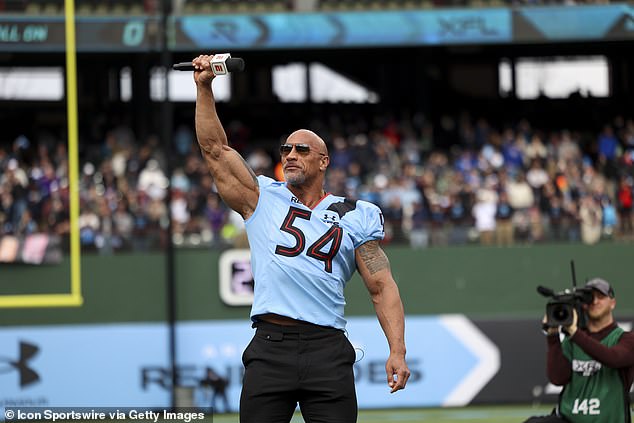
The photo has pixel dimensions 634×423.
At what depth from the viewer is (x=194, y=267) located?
13.6 metres

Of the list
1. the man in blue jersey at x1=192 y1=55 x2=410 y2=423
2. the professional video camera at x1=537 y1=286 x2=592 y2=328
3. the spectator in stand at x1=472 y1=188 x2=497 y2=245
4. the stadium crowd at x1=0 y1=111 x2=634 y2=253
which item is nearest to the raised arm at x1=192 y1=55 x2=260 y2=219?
the man in blue jersey at x1=192 y1=55 x2=410 y2=423

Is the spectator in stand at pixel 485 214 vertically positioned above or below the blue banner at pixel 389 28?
below

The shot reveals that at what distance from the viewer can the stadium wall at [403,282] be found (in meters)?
13.4

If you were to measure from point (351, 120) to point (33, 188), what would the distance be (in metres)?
5.28

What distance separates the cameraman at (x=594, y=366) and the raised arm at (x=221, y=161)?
2233mm

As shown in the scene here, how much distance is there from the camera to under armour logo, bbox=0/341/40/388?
42.3 feet

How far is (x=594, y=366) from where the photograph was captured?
7031 mm

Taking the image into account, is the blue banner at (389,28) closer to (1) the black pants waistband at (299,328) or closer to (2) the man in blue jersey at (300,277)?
(2) the man in blue jersey at (300,277)

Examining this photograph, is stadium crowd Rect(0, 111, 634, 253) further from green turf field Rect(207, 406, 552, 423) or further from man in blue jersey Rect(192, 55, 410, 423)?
man in blue jersey Rect(192, 55, 410, 423)

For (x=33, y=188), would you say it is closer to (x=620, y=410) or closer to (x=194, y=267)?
(x=194, y=267)

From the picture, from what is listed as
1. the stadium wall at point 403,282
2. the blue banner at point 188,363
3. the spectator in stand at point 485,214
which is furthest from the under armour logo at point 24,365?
the spectator in stand at point 485,214

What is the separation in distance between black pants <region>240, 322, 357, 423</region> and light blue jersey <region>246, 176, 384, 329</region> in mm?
90

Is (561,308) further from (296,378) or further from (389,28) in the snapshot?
(389,28)

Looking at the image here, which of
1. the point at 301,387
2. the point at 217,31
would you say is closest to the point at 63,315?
the point at 217,31
